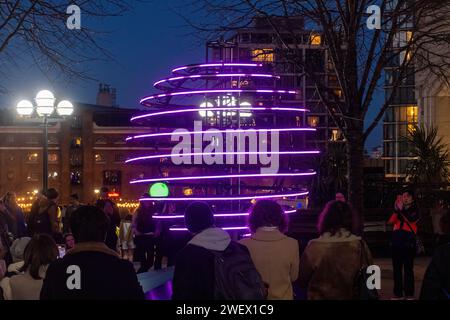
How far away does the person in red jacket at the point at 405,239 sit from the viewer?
457 inches

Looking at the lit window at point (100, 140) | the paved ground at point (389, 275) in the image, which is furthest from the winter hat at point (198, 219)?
the lit window at point (100, 140)

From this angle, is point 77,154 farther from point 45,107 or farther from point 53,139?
point 45,107

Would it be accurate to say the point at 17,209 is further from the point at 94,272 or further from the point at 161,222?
the point at 94,272

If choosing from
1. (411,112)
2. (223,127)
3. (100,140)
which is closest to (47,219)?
(223,127)

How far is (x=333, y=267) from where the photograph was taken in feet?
18.8

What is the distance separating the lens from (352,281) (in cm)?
575

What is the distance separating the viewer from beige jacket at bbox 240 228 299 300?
5680mm

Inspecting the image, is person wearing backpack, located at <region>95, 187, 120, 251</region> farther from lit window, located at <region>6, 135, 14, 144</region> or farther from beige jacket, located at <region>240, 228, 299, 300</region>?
lit window, located at <region>6, 135, 14, 144</region>

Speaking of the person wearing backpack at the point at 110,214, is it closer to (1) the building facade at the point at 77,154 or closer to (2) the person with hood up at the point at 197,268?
(2) the person with hood up at the point at 197,268

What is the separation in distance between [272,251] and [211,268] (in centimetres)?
82

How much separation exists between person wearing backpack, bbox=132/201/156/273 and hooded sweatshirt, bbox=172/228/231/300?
334 inches

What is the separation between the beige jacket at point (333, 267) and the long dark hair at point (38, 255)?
79.6 inches

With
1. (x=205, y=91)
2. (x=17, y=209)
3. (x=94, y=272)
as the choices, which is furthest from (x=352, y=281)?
(x=17, y=209)
